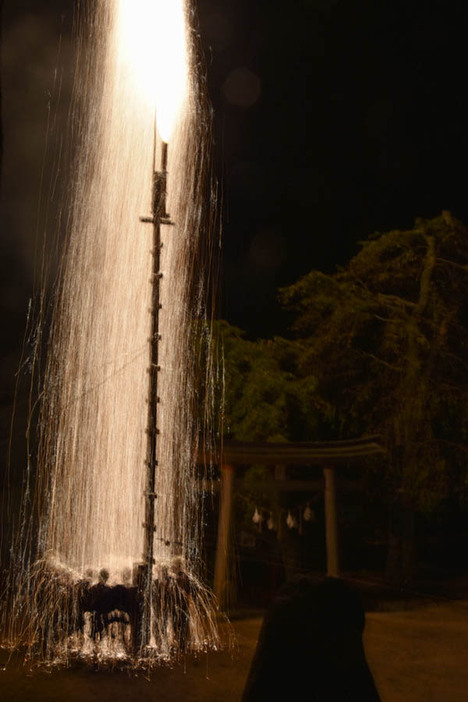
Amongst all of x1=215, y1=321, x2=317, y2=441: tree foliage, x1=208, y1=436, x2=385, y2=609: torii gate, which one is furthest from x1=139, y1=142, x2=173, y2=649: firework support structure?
x1=215, y1=321, x2=317, y2=441: tree foliage

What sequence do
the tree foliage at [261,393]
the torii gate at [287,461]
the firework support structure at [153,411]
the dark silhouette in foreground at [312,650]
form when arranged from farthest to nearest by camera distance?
1. the tree foliage at [261,393]
2. the torii gate at [287,461]
3. the firework support structure at [153,411]
4. the dark silhouette in foreground at [312,650]

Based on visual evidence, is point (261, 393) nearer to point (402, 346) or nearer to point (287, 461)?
point (287, 461)

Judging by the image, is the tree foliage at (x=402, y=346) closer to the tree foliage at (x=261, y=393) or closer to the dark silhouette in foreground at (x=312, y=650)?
the tree foliage at (x=261, y=393)

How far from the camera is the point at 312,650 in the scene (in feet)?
11.7

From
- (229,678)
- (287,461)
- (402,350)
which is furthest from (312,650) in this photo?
(402,350)

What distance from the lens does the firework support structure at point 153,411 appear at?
5953 mm

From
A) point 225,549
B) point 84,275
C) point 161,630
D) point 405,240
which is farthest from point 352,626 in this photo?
point 405,240

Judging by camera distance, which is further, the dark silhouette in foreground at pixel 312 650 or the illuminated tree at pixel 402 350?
the illuminated tree at pixel 402 350

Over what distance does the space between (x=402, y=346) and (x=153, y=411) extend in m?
6.99

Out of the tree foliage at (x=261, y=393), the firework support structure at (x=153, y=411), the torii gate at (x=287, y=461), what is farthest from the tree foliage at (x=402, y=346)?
the firework support structure at (x=153, y=411)

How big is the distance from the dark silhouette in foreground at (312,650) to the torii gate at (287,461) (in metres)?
6.13

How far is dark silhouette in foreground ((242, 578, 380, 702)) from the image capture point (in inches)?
137

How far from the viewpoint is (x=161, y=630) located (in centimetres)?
608

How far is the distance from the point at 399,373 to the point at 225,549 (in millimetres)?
4518
